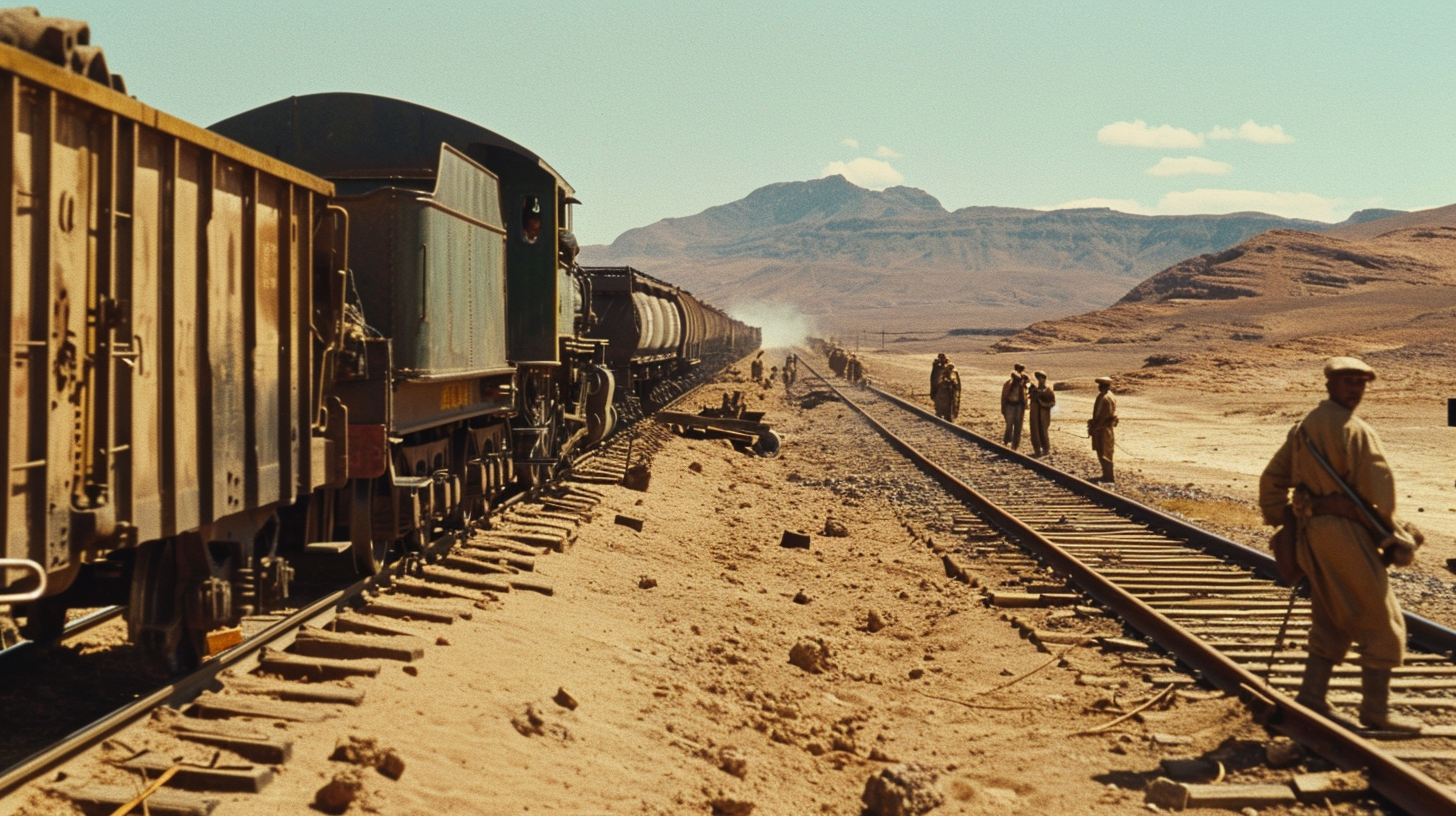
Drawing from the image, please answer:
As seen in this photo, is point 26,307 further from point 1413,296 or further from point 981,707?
point 1413,296

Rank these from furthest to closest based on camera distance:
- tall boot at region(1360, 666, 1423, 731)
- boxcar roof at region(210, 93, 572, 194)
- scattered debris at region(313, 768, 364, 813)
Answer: boxcar roof at region(210, 93, 572, 194) < tall boot at region(1360, 666, 1423, 731) < scattered debris at region(313, 768, 364, 813)

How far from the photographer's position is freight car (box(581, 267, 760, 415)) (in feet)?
79.2

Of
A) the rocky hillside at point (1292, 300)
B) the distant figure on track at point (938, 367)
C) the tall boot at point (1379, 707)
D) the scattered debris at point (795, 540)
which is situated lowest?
the scattered debris at point (795, 540)

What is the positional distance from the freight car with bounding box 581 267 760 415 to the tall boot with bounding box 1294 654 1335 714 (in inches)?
456

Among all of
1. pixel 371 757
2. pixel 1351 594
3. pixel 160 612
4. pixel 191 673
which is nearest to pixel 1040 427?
pixel 1351 594

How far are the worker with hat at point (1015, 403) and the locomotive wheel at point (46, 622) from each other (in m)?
18.9

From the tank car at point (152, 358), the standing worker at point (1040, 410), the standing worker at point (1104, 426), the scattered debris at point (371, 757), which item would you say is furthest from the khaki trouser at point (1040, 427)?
the scattered debris at point (371, 757)

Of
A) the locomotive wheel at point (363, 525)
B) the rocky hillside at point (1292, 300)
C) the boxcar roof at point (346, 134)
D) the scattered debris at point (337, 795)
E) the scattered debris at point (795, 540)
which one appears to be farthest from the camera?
the rocky hillside at point (1292, 300)

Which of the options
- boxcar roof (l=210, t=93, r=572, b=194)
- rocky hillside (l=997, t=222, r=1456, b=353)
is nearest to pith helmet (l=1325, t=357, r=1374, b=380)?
boxcar roof (l=210, t=93, r=572, b=194)

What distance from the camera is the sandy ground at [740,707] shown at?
588cm

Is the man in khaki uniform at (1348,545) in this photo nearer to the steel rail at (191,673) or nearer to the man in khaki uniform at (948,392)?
the steel rail at (191,673)

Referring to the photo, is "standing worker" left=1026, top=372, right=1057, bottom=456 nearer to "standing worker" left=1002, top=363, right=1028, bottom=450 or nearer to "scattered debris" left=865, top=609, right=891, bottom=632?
"standing worker" left=1002, top=363, right=1028, bottom=450

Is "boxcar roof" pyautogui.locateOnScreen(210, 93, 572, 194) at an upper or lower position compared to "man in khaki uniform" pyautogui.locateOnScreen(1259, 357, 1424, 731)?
upper

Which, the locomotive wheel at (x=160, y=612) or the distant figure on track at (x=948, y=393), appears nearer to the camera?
the locomotive wheel at (x=160, y=612)
